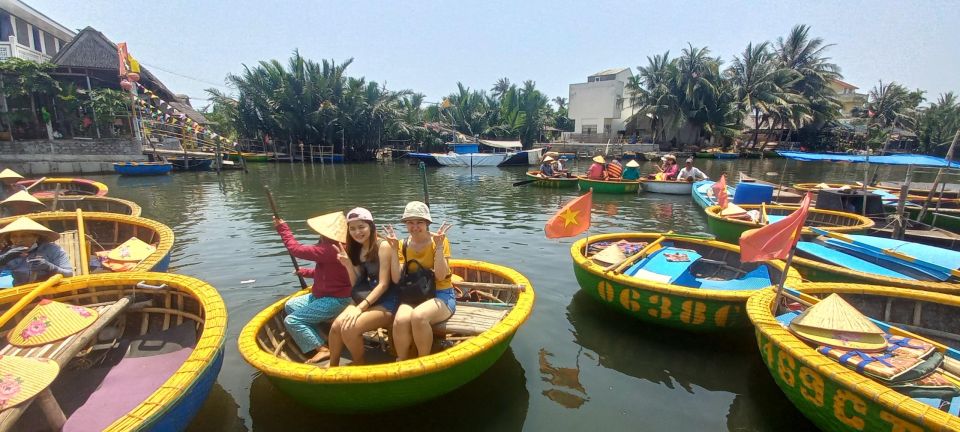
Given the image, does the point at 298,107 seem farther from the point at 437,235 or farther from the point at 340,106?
the point at 437,235

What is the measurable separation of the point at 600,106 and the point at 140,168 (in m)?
43.4

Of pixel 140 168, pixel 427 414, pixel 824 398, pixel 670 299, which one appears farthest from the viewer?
pixel 140 168

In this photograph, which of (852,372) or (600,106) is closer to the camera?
(852,372)

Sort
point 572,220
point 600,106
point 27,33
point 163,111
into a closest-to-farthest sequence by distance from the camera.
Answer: point 572,220 < point 27,33 < point 163,111 < point 600,106

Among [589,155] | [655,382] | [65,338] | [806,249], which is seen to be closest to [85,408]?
[65,338]

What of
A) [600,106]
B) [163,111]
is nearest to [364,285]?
[163,111]

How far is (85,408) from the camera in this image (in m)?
3.47

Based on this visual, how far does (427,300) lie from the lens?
4098 mm

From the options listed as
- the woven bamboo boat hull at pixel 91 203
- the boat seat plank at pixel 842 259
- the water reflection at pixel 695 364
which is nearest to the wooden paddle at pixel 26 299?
the water reflection at pixel 695 364

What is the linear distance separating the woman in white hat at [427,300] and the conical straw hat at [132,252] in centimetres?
500

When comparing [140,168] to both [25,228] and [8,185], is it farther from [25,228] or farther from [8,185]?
[25,228]

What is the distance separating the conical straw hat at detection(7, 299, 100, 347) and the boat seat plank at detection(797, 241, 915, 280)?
907cm

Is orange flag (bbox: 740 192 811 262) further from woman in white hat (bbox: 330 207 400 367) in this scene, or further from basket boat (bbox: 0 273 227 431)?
basket boat (bbox: 0 273 227 431)

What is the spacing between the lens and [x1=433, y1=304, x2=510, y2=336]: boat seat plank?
13.6 feet
